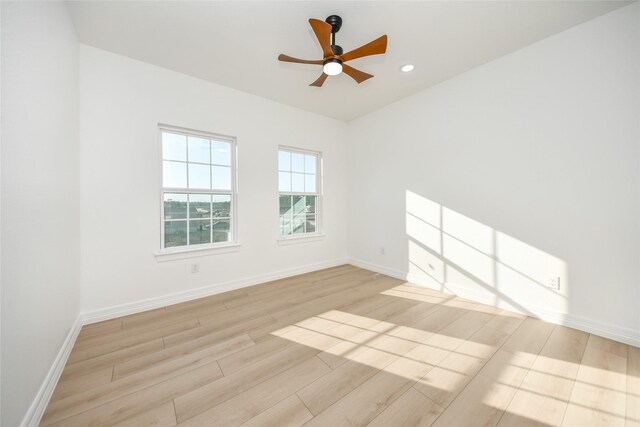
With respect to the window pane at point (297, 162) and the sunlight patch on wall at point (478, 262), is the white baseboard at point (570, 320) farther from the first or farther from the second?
the window pane at point (297, 162)

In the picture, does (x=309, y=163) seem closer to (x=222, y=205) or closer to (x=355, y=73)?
(x=222, y=205)

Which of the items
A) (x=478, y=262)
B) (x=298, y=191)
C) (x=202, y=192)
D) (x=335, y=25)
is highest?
(x=335, y=25)

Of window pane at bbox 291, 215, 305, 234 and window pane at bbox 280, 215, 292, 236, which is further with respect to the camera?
window pane at bbox 291, 215, 305, 234

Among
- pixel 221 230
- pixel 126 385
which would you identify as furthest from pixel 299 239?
pixel 126 385

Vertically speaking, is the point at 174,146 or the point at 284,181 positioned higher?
the point at 174,146

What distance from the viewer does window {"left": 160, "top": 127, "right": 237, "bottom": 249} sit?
2.91 metres

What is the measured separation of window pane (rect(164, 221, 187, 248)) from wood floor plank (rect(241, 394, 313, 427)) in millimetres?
2298

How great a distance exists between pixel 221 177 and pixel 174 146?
2.15 ft

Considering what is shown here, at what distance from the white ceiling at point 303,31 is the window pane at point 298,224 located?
6.95ft

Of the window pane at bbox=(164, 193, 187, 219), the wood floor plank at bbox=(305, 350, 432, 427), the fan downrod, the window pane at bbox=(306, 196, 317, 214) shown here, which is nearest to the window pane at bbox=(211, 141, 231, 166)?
the window pane at bbox=(164, 193, 187, 219)

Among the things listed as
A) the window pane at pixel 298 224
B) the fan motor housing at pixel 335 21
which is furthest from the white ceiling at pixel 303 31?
the window pane at pixel 298 224

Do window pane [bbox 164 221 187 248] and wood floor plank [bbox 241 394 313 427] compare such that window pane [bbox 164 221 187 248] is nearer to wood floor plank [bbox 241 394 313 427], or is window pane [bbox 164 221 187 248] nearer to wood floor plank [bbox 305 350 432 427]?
wood floor plank [bbox 241 394 313 427]

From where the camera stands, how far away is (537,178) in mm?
2428

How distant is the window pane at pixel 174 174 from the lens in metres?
2.89
